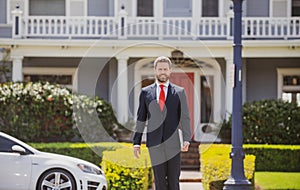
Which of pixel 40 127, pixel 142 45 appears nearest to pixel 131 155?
pixel 40 127

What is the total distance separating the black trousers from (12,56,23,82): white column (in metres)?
12.6

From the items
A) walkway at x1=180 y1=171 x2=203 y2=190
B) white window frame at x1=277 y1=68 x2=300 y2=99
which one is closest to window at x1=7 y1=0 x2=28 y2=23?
walkway at x1=180 y1=171 x2=203 y2=190

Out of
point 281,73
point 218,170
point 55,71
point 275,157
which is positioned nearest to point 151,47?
point 55,71

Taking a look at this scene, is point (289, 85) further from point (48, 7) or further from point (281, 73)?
point (48, 7)

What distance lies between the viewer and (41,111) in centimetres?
1880

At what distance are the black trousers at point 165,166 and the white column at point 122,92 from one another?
11.8m

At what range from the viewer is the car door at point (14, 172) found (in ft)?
38.5

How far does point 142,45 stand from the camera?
20.5 meters

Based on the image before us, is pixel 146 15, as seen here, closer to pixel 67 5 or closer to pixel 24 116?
pixel 67 5

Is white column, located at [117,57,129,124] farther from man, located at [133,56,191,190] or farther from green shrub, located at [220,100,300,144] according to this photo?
man, located at [133,56,191,190]

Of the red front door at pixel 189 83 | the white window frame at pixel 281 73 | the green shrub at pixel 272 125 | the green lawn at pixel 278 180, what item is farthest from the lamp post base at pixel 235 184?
the white window frame at pixel 281 73

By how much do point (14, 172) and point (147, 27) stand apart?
10108 millimetres

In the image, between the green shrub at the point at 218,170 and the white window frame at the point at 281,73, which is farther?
the white window frame at the point at 281,73

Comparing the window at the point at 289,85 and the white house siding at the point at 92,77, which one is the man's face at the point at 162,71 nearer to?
the white house siding at the point at 92,77
